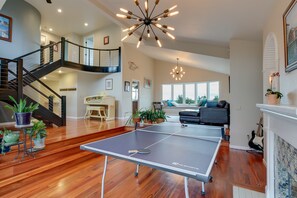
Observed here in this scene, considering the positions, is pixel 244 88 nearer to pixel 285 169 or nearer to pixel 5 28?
pixel 285 169

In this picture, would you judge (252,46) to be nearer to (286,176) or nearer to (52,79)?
(286,176)

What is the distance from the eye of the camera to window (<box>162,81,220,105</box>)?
29.5ft

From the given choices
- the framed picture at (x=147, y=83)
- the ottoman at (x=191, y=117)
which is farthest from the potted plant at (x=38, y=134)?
the framed picture at (x=147, y=83)

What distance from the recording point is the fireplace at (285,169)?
4.48 ft

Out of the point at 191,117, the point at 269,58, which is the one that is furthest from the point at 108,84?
the point at 269,58

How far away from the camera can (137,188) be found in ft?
7.06

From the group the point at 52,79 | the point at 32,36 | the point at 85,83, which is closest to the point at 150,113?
the point at 85,83

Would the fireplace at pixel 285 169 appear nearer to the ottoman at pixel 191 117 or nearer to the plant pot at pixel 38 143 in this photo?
the plant pot at pixel 38 143

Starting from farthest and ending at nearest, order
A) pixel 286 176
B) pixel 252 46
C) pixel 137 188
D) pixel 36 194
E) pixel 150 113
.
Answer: pixel 150 113
pixel 252 46
pixel 137 188
pixel 36 194
pixel 286 176

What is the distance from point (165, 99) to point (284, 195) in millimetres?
8685

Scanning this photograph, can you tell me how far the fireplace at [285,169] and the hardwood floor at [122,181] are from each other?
55 centimetres

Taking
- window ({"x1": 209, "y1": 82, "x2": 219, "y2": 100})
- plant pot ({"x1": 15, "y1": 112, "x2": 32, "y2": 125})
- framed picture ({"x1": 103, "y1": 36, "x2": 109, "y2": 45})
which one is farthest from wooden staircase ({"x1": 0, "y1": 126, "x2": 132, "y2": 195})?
window ({"x1": 209, "y1": 82, "x2": 219, "y2": 100})

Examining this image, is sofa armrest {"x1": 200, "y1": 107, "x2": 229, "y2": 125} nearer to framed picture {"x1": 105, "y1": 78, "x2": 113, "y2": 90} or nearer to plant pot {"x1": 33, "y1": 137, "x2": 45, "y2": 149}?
framed picture {"x1": 105, "y1": 78, "x2": 113, "y2": 90}

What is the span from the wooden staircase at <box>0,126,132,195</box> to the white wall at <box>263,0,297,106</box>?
11.2ft
